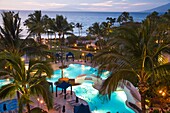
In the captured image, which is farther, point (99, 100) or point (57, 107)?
point (99, 100)

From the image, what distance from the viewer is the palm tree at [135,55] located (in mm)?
7828

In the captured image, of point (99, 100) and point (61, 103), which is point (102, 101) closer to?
point (99, 100)

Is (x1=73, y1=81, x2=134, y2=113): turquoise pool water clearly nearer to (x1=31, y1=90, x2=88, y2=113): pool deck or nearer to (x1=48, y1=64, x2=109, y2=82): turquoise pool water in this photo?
(x1=31, y1=90, x2=88, y2=113): pool deck

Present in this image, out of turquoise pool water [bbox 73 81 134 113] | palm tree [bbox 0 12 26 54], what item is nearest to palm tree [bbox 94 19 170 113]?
palm tree [bbox 0 12 26 54]

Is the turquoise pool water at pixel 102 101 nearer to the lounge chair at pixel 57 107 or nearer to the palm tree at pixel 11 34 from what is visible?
the lounge chair at pixel 57 107

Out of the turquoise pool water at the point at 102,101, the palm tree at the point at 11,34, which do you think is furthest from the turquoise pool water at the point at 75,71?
the palm tree at the point at 11,34

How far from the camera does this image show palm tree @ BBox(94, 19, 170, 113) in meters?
7.83

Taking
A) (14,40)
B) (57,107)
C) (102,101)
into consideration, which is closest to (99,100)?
(102,101)

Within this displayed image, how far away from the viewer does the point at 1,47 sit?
41.3ft

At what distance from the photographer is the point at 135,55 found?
8273 mm

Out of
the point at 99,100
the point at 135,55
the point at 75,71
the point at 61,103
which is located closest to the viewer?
the point at 135,55

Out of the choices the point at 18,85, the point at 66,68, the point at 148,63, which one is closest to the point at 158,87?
the point at 148,63

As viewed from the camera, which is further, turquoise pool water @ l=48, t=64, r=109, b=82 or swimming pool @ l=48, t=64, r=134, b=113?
turquoise pool water @ l=48, t=64, r=109, b=82

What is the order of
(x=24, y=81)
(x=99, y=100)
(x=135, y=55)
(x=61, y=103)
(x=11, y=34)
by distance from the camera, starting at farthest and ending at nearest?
1. (x=99, y=100)
2. (x=61, y=103)
3. (x=11, y=34)
4. (x=24, y=81)
5. (x=135, y=55)
